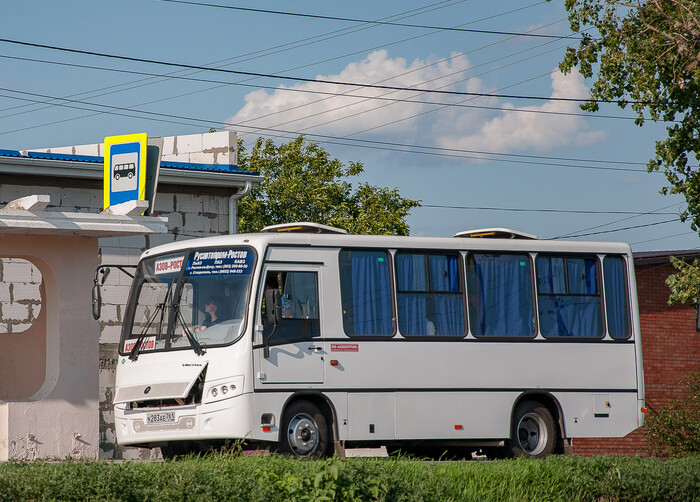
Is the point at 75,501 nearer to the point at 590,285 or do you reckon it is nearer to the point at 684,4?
the point at 590,285

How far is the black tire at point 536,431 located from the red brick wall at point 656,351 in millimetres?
7564

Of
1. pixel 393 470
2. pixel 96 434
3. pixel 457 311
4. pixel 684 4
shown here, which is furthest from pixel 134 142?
pixel 684 4

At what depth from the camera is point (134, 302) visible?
15.1 metres

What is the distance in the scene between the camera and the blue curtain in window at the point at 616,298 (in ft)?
55.3

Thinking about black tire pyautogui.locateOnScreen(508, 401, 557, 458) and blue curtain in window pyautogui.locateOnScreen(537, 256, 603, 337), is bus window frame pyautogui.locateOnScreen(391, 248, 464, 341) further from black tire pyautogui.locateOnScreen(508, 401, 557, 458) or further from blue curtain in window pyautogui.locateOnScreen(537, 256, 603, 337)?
black tire pyautogui.locateOnScreen(508, 401, 557, 458)

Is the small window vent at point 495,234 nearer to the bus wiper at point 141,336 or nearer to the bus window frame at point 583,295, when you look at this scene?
the bus window frame at point 583,295

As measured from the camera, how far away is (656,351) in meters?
23.5

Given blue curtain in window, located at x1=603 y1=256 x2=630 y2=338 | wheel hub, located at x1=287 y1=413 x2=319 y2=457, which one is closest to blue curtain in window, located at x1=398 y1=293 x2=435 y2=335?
wheel hub, located at x1=287 y1=413 x2=319 y2=457

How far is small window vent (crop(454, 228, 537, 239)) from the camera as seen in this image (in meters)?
16.6

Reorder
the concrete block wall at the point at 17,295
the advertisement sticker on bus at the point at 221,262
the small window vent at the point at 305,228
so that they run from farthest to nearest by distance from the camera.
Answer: the concrete block wall at the point at 17,295, the small window vent at the point at 305,228, the advertisement sticker on bus at the point at 221,262

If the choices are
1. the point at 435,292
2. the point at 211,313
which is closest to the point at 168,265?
the point at 211,313

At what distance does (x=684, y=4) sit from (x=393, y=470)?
13.3 m

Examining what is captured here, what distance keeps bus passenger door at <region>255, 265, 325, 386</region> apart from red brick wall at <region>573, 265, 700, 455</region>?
35.8ft

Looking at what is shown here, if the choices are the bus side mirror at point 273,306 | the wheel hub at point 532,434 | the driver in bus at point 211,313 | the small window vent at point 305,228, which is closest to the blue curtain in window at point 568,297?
the wheel hub at point 532,434
